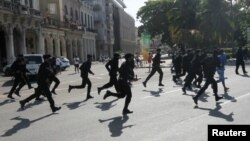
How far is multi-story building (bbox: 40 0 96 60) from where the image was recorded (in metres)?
57.6

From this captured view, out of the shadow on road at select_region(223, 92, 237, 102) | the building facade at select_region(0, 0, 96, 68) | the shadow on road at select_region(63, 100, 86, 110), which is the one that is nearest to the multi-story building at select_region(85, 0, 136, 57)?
the building facade at select_region(0, 0, 96, 68)

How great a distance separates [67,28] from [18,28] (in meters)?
19.2

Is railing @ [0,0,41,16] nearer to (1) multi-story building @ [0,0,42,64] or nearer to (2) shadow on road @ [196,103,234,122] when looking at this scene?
(1) multi-story building @ [0,0,42,64]

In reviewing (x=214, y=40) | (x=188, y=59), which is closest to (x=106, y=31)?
(x=214, y=40)

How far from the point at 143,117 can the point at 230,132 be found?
15.6ft

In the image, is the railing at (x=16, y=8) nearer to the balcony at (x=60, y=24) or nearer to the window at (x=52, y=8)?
the balcony at (x=60, y=24)

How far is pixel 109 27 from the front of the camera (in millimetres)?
102188

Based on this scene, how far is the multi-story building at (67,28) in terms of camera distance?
189ft

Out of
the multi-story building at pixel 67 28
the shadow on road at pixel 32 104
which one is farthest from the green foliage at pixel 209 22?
the shadow on road at pixel 32 104

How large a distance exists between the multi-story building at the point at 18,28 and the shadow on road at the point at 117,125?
31588mm

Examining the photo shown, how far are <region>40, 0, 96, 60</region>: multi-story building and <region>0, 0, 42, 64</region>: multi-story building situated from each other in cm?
313

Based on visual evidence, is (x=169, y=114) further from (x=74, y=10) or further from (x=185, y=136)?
(x=74, y=10)

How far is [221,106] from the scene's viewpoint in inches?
489

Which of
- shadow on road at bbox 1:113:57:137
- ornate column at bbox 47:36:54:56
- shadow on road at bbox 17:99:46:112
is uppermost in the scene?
ornate column at bbox 47:36:54:56
